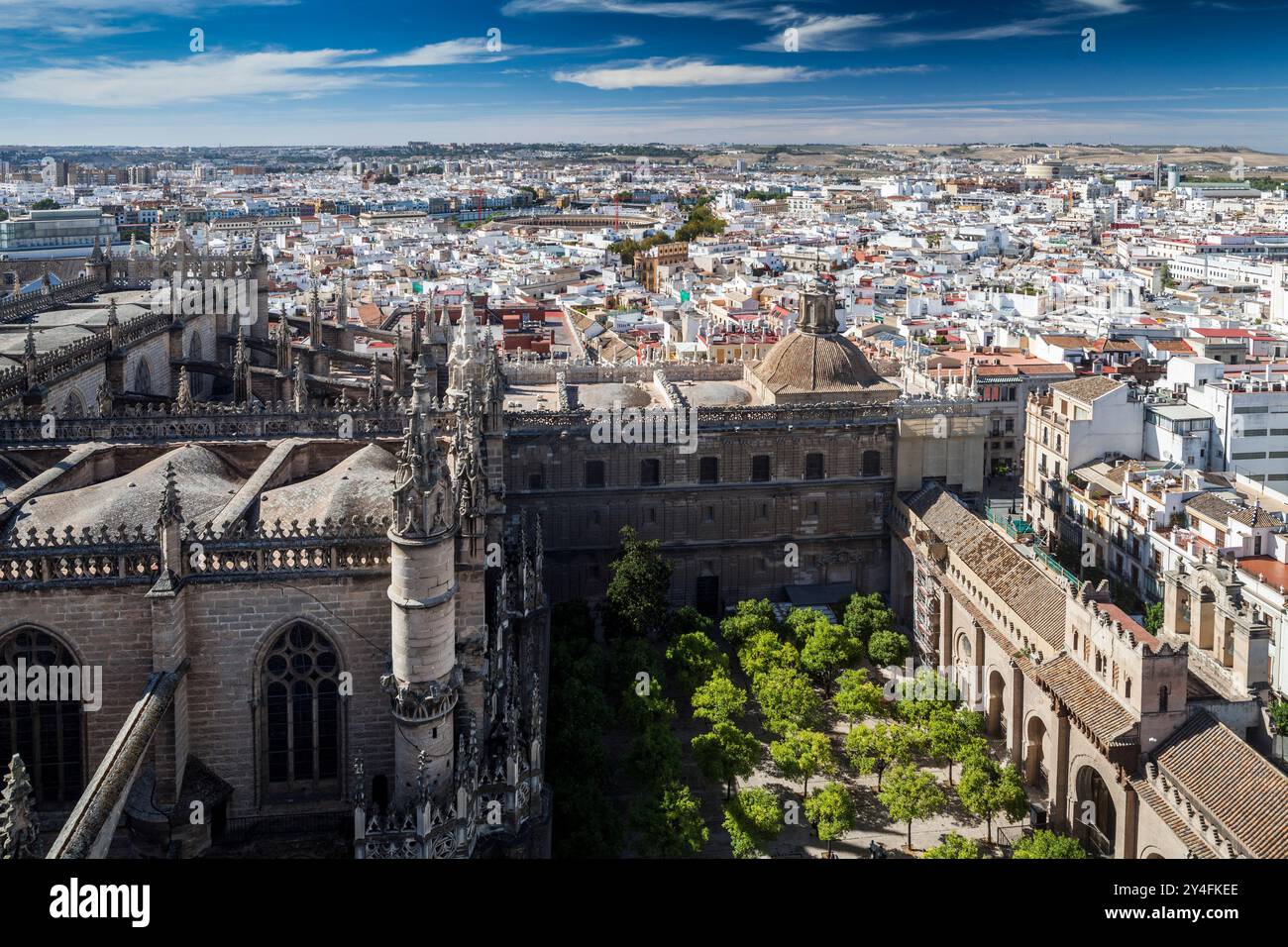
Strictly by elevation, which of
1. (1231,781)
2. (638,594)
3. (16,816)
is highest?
(16,816)

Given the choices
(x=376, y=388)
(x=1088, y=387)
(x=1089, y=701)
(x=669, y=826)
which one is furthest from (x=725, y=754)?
(x=1088, y=387)

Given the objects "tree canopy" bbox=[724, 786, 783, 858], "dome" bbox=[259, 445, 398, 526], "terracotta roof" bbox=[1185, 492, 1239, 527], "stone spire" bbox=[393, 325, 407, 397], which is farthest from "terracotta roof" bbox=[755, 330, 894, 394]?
"dome" bbox=[259, 445, 398, 526]

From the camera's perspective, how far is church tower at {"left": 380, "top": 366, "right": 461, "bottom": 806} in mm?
11984

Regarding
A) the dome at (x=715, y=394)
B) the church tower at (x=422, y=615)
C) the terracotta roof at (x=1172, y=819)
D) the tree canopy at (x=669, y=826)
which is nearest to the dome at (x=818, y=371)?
the dome at (x=715, y=394)

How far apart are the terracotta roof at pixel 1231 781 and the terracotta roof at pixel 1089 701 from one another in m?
0.73

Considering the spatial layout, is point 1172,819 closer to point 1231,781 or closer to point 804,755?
point 1231,781

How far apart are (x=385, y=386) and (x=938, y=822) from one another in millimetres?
19317

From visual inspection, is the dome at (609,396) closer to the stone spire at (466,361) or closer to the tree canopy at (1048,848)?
the stone spire at (466,361)

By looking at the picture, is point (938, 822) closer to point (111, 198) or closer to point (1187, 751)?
point (1187, 751)

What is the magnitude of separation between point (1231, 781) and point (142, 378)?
26.7m

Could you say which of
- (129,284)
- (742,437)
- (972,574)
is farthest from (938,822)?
(129,284)

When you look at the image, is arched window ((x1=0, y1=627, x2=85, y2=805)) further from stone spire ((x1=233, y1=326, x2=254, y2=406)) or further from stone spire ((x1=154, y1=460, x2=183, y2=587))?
stone spire ((x1=233, y1=326, x2=254, y2=406))

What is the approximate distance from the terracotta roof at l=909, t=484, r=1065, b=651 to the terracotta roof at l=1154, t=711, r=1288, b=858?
4.35 metres

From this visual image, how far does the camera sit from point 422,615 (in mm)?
12172
